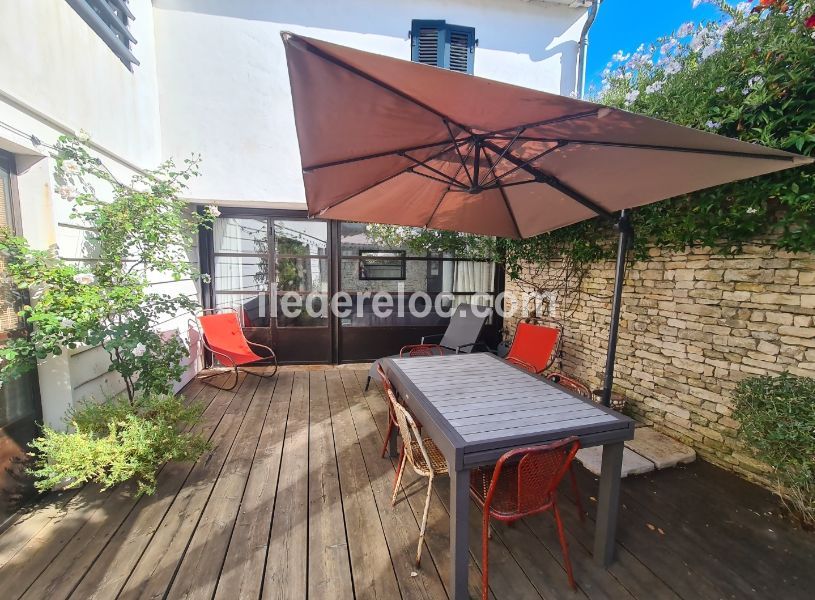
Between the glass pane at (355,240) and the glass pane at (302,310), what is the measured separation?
83 cm

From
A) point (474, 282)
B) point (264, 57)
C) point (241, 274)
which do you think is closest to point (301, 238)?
point (241, 274)

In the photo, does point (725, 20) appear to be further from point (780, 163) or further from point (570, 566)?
point (570, 566)

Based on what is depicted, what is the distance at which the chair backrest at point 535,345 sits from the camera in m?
3.57

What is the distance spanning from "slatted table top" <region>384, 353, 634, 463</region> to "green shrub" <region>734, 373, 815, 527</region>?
3.50 ft

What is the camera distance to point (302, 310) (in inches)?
204

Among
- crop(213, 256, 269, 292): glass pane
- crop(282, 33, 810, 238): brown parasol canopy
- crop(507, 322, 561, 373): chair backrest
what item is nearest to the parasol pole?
crop(282, 33, 810, 238): brown parasol canopy

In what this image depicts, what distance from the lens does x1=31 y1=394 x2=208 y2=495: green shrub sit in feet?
6.36

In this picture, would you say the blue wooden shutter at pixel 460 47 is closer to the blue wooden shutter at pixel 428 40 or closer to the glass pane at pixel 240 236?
the blue wooden shutter at pixel 428 40

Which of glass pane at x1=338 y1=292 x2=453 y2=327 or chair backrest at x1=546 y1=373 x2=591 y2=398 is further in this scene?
glass pane at x1=338 y1=292 x2=453 y2=327

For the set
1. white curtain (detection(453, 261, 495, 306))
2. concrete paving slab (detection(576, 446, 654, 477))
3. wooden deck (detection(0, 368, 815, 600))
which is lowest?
wooden deck (detection(0, 368, 815, 600))

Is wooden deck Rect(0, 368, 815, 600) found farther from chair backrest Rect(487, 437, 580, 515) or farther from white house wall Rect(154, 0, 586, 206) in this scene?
white house wall Rect(154, 0, 586, 206)

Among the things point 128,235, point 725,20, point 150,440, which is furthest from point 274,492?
point 725,20

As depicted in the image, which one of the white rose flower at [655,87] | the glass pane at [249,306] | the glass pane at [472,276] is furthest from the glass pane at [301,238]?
the white rose flower at [655,87]

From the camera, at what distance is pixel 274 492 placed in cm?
220
